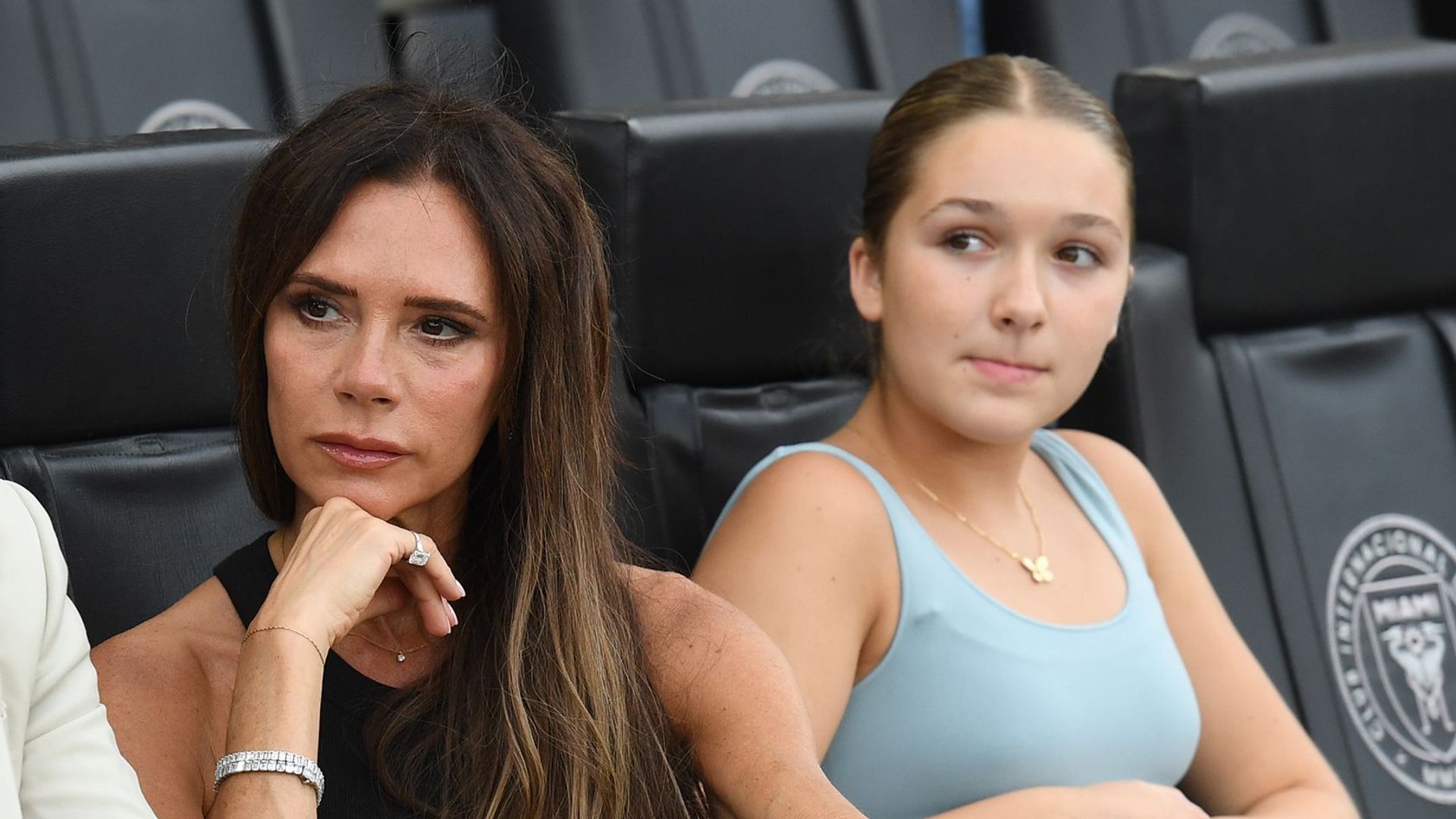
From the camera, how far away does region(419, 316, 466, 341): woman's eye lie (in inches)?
50.4

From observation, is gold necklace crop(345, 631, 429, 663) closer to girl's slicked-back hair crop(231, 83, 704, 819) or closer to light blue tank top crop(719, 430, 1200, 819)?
girl's slicked-back hair crop(231, 83, 704, 819)

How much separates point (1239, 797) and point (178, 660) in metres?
0.93

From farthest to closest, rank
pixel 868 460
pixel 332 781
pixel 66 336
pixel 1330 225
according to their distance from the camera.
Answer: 1. pixel 1330 225
2. pixel 868 460
3. pixel 66 336
4. pixel 332 781

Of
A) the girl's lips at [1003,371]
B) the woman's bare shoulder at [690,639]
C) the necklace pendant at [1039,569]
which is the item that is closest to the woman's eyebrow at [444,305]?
the woman's bare shoulder at [690,639]

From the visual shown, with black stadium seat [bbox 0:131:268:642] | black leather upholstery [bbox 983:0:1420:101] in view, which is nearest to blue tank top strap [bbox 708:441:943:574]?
black stadium seat [bbox 0:131:268:642]

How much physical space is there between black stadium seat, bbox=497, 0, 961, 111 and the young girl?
68 centimetres

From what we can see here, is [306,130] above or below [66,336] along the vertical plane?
above

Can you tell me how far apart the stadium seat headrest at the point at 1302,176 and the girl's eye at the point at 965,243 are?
50cm

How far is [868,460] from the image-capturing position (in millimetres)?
Result: 1616

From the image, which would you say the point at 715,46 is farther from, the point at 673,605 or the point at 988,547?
the point at 673,605

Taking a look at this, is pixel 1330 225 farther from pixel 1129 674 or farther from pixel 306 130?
pixel 306 130

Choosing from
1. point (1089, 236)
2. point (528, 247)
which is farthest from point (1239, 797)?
point (528, 247)

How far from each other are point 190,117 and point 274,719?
122cm

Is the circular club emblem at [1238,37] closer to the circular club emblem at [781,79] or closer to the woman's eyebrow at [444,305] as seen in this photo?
the circular club emblem at [781,79]
